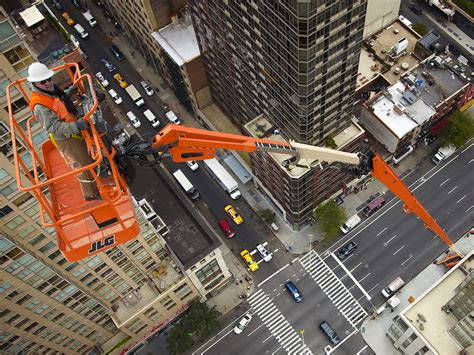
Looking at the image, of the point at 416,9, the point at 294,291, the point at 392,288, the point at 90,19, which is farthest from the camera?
the point at 90,19

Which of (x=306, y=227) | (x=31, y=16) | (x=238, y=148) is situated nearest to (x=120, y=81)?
(x=31, y=16)

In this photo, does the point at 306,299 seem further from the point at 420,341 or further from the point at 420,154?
the point at 420,154

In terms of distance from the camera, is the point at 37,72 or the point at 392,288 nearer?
the point at 37,72

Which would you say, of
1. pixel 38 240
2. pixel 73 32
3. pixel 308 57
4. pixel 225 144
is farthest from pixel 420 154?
pixel 73 32

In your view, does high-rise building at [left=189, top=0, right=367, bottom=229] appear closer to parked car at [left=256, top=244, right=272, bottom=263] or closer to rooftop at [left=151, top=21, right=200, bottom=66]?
rooftop at [left=151, top=21, right=200, bottom=66]

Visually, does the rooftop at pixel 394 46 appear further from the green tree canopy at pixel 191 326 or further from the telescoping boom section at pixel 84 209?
the telescoping boom section at pixel 84 209

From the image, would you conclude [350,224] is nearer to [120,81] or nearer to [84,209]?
[120,81]

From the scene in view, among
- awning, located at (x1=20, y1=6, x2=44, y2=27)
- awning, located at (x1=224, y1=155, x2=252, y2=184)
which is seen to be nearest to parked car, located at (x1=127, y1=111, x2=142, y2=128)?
awning, located at (x1=224, y1=155, x2=252, y2=184)
